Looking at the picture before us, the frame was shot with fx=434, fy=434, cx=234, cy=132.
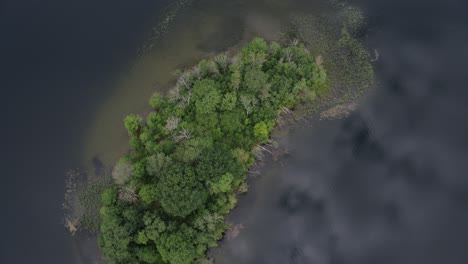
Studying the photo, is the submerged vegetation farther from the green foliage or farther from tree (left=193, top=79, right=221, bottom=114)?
the green foliage

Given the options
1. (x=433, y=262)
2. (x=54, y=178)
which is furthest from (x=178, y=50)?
(x=433, y=262)

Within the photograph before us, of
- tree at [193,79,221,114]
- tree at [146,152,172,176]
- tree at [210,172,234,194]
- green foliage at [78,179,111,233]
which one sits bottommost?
tree at [210,172,234,194]

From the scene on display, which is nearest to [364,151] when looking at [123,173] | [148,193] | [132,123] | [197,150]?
[197,150]

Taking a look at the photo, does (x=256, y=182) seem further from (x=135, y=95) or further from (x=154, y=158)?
(x=135, y=95)

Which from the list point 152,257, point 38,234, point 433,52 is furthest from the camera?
point 433,52

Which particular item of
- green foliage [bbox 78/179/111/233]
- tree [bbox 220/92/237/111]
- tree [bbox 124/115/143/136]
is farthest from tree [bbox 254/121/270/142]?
green foliage [bbox 78/179/111/233]

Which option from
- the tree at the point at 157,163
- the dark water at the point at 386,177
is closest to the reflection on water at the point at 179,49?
the tree at the point at 157,163
